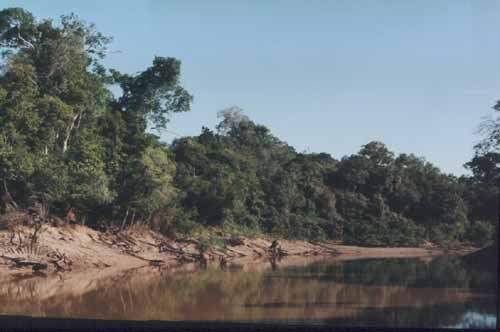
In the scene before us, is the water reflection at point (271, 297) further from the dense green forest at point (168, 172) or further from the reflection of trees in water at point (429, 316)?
the dense green forest at point (168, 172)

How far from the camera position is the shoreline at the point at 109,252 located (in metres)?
22.5

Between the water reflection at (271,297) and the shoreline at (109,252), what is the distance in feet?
6.88

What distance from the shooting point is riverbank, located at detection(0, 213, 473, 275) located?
22.6 m

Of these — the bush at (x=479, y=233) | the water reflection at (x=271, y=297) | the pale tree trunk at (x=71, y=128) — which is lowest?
the water reflection at (x=271, y=297)

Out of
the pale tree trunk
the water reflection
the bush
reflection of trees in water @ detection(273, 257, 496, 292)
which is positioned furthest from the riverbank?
the bush

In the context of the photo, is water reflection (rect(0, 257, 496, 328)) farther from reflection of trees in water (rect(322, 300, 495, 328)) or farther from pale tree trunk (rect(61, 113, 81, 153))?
pale tree trunk (rect(61, 113, 81, 153))

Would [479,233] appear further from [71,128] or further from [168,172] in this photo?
[71,128]

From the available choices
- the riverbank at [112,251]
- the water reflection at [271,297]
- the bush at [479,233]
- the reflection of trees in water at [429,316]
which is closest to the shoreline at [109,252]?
the riverbank at [112,251]

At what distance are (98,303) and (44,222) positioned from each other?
34.6 ft

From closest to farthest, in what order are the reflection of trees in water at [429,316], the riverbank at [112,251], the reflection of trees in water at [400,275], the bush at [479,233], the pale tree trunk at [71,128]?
the reflection of trees in water at [429,316], the reflection of trees in water at [400,275], the riverbank at [112,251], the pale tree trunk at [71,128], the bush at [479,233]

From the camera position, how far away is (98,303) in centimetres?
1554

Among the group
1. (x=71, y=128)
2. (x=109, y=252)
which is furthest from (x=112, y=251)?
(x=71, y=128)

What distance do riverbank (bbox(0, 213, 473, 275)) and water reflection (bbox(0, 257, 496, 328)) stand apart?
220 centimetres

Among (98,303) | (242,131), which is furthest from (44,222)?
(242,131)
